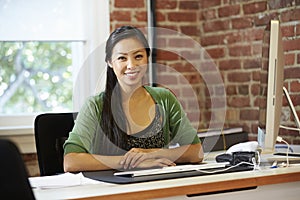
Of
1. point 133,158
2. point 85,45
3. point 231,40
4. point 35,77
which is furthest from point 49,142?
point 231,40

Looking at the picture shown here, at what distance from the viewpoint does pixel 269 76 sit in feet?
7.79

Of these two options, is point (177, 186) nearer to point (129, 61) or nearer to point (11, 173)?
point (129, 61)

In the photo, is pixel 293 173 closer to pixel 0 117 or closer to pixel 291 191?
pixel 291 191

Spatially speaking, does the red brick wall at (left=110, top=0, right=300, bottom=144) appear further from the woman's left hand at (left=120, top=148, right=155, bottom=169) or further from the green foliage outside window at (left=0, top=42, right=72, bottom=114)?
the woman's left hand at (left=120, top=148, right=155, bottom=169)

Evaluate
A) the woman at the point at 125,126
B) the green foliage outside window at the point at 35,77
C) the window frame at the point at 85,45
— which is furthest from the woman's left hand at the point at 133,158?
the green foliage outside window at the point at 35,77

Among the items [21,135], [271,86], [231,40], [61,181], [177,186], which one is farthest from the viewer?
[231,40]

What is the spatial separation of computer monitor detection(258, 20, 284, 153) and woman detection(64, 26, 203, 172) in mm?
345

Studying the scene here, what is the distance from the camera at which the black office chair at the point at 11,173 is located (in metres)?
1.36

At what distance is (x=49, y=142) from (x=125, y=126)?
45cm

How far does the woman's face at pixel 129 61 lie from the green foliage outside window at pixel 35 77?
1.21m

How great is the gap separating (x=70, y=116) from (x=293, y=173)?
108 centimetres

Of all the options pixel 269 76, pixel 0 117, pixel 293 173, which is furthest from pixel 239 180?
pixel 0 117

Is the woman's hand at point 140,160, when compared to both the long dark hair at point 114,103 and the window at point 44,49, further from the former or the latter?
the window at point 44,49

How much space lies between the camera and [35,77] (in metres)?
3.67
